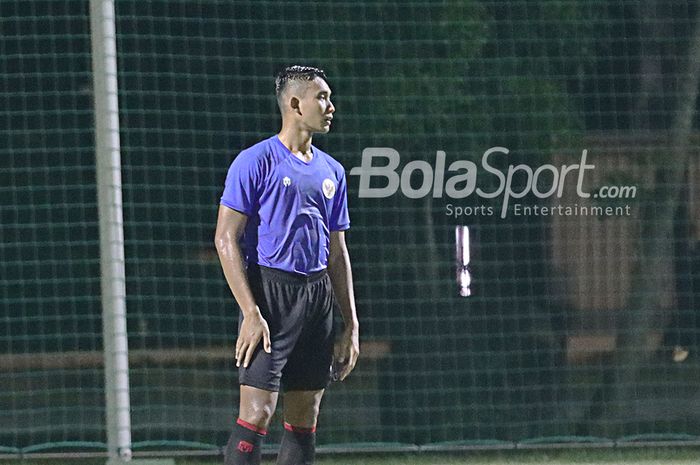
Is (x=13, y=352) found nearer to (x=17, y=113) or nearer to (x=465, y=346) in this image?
(x=17, y=113)

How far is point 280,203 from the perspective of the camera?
5.02 metres

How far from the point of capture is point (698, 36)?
7.67 m

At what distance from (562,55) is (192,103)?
192cm

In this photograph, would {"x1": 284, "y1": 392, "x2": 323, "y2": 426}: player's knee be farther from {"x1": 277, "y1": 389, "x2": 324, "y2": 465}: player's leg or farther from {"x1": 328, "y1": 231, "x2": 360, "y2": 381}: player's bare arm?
{"x1": 328, "y1": 231, "x2": 360, "y2": 381}: player's bare arm

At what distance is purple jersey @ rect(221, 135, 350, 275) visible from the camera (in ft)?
16.4

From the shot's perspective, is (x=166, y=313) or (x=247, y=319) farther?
(x=166, y=313)

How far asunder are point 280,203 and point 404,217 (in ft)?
8.39

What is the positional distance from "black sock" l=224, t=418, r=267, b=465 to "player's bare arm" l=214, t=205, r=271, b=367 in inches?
9.0

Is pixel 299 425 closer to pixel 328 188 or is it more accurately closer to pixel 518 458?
pixel 328 188

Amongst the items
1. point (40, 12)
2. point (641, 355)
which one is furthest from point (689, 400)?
point (40, 12)

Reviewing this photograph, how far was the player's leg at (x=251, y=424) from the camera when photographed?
5.02 meters

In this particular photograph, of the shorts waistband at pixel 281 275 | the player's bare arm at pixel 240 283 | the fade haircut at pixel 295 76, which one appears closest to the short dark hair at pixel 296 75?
the fade haircut at pixel 295 76

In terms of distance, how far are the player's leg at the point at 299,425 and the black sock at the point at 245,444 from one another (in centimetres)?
21

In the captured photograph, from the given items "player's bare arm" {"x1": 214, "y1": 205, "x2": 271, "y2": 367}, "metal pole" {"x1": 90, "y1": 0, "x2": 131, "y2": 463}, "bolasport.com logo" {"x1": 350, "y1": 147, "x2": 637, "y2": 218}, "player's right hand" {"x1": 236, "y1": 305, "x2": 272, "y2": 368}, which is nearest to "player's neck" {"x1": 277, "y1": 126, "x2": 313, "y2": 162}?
"player's bare arm" {"x1": 214, "y1": 205, "x2": 271, "y2": 367}
